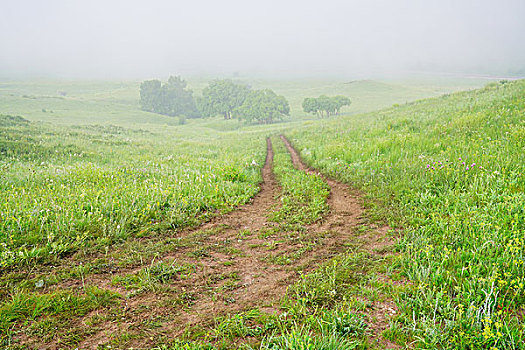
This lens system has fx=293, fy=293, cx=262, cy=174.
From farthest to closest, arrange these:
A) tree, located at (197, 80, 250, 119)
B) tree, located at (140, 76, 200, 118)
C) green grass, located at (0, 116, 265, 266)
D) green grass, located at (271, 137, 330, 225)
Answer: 1. tree, located at (140, 76, 200, 118)
2. tree, located at (197, 80, 250, 119)
3. green grass, located at (271, 137, 330, 225)
4. green grass, located at (0, 116, 265, 266)

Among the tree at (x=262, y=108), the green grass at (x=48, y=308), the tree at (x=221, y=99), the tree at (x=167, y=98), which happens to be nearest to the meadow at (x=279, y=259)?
the green grass at (x=48, y=308)

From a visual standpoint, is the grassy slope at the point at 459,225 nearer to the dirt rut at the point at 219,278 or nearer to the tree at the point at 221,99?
the dirt rut at the point at 219,278

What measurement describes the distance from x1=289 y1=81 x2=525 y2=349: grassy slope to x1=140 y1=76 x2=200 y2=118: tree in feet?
356

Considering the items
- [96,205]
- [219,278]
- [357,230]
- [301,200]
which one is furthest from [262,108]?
[219,278]

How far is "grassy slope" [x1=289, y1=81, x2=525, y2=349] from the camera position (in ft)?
10.2

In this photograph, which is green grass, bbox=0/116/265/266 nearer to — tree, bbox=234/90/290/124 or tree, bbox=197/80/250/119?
tree, bbox=234/90/290/124

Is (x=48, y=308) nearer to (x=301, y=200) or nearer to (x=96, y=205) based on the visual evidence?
(x=96, y=205)

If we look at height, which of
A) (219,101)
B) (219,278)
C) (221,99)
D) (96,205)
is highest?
(221,99)

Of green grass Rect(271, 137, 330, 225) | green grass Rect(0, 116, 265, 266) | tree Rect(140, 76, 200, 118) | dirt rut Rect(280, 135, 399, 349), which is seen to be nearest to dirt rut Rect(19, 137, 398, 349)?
dirt rut Rect(280, 135, 399, 349)

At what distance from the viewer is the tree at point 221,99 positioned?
103750 mm

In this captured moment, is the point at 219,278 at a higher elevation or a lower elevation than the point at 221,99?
lower

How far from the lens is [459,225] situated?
16.9 ft

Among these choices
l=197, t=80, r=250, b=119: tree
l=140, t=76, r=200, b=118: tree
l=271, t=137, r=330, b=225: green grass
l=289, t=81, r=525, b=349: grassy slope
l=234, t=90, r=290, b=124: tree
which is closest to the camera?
l=289, t=81, r=525, b=349: grassy slope

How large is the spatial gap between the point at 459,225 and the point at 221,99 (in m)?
105
